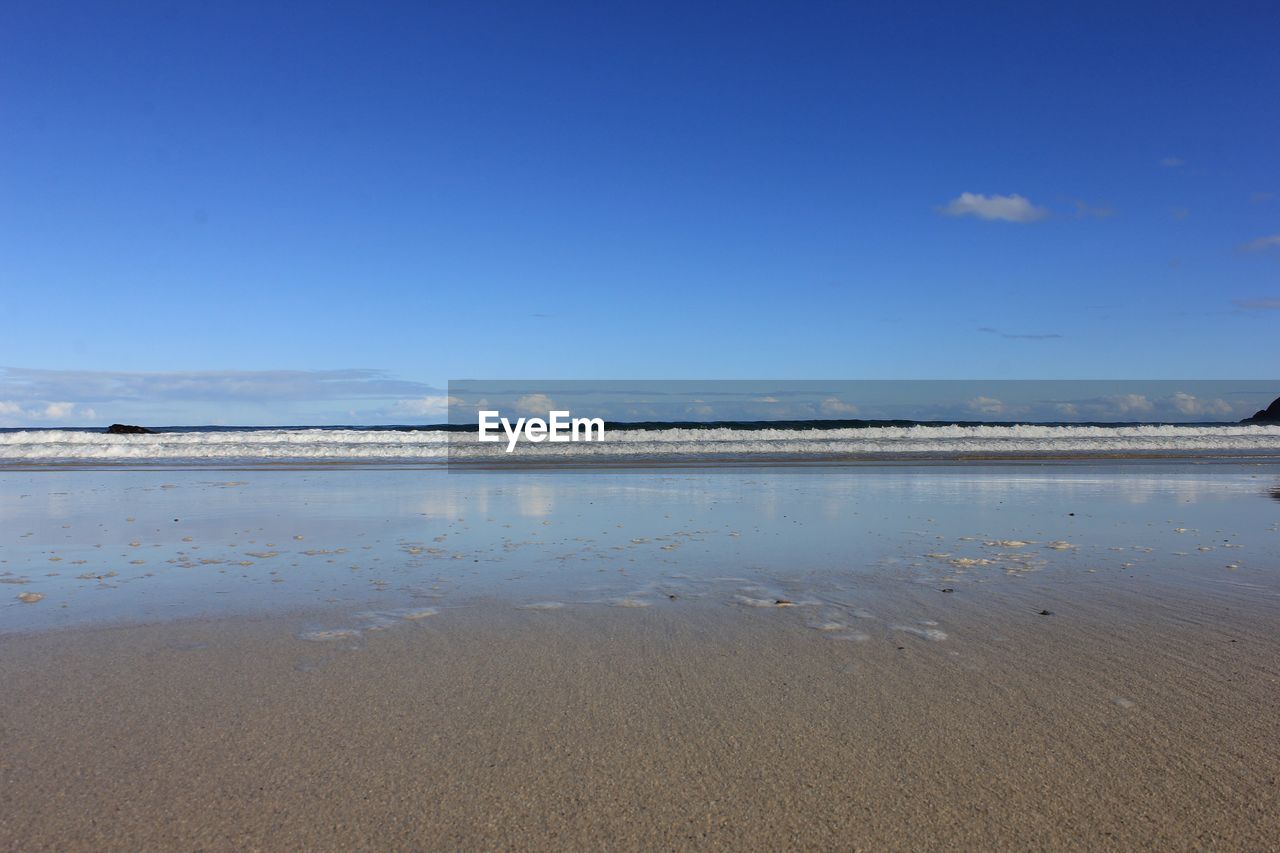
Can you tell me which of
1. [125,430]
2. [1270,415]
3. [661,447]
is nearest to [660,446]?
[661,447]

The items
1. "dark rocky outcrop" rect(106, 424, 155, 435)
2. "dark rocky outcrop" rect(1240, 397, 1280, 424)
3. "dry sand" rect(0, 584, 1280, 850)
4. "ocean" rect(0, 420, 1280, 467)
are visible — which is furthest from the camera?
"dark rocky outcrop" rect(1240, 397, 1280, 424)

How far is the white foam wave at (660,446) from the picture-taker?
86.1 ft

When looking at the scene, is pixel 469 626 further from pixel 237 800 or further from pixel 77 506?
pixel 77 506

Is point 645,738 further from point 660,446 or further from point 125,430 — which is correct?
point 125,430

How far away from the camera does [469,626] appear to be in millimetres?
4465

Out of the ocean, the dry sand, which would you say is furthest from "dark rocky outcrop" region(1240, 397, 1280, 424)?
the dry sand

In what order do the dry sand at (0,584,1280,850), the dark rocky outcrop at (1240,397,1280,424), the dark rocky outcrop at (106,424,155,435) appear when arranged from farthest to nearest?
1. the dark rocky outcrop at (1240,397,1280,424)
2. the dark rocky outcrop at (106,424,155,435)
3. the dry sand at (0,584,1280,850)

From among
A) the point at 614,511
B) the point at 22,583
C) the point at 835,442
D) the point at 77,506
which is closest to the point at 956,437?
the point at 835,442

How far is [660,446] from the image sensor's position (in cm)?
3058

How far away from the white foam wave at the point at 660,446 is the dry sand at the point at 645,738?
813 inches

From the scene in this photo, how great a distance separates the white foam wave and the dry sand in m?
20.7

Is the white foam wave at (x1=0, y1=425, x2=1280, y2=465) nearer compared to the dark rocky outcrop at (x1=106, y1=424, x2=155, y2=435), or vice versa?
the white foam wave at (x1=0, y1=425, x2=1280, y2=465)

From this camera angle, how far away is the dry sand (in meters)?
2.26

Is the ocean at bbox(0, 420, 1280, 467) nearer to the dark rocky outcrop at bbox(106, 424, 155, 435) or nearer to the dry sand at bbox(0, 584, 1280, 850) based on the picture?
the dark rocky outcrop at bbox(106, 424, 155, 435)
